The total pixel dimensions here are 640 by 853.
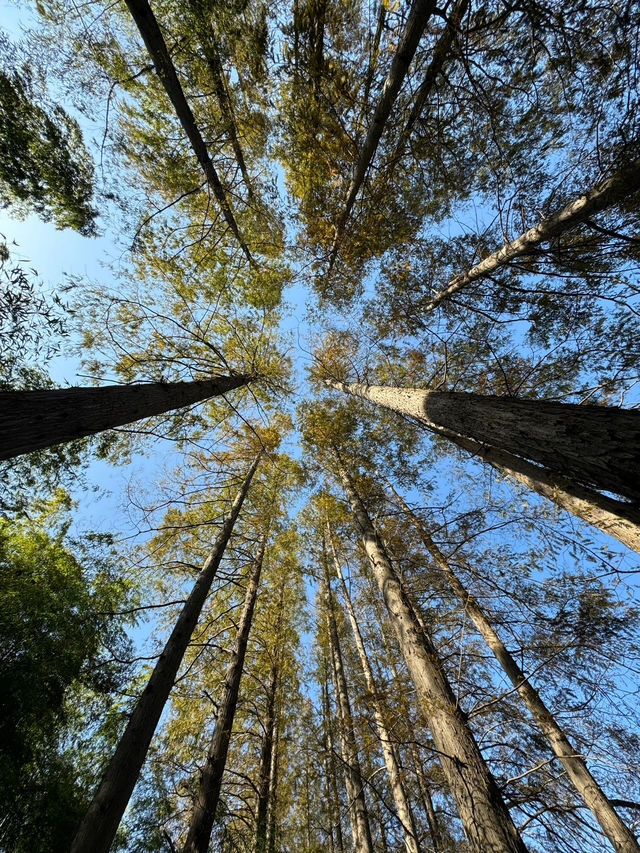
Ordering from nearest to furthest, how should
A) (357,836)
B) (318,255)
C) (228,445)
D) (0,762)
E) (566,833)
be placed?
1. (566,833)
2. (0,762)
3. (357,836)
4. (318,255)
5. (228,445)

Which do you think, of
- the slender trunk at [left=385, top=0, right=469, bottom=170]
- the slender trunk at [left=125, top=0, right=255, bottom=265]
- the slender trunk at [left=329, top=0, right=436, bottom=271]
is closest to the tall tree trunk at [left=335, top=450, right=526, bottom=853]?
the slender trunk at [left=329, top=0, right=436, bottom=271]

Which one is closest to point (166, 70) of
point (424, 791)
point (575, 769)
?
point (575, 769)

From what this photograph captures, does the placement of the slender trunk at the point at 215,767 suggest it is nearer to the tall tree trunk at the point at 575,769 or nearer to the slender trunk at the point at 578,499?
the tall tree trunk at the point at 575,769

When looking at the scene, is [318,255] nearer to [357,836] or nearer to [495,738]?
[495,738]

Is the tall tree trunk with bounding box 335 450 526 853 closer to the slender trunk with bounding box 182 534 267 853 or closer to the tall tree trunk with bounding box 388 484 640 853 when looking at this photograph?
the tall tree trunk with bounding box 388 484 640 853

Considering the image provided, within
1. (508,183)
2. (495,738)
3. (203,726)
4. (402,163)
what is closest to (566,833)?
(495,738)

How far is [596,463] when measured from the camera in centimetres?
194

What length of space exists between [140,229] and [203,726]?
8.73 m

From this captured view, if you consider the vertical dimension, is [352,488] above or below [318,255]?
below

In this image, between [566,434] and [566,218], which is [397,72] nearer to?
[566,218]

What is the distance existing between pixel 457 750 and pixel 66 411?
4.37m

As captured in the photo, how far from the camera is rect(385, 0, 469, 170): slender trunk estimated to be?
378 cm

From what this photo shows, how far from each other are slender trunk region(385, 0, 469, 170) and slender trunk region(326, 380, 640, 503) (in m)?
4.23

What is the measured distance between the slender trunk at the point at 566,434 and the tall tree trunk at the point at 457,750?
2.45m
